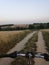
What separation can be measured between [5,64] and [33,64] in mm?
1191

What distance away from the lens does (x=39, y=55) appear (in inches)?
101

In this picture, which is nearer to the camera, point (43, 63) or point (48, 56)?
point (48, 56)

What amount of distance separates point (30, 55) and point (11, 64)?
5943 mm

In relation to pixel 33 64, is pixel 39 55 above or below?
above

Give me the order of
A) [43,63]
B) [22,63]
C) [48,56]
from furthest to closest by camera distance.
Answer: [43,63] → [22,63] → [48,56]

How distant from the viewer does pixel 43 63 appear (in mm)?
8914

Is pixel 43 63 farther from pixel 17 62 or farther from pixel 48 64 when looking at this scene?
pixel 17 62

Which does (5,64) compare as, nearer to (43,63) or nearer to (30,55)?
(43,63)

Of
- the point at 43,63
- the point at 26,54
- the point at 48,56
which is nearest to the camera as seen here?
the point at 48,56

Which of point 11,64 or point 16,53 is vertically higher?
point 16,53

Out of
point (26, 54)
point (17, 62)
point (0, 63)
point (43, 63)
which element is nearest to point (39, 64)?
point (43, 63)

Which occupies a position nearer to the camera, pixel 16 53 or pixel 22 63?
pixel 16 53

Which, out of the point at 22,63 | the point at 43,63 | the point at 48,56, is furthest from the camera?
the point at 43,63

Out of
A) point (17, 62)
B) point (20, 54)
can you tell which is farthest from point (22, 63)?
point (20, 54)
